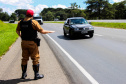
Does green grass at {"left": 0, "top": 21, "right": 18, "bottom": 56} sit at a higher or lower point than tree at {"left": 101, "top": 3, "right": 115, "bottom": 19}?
lower

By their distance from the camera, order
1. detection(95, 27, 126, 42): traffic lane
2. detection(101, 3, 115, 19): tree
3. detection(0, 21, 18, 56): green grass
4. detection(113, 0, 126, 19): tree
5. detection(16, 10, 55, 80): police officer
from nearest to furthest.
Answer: detection(16, 10, 55, 80): police officer
detection(0, 21, 18, 56): green grass
detection(95, 27, 126, 42): traffic lane
detection(113, 0, 126, 19): tree
detection(101, 3, 115, 19): tree

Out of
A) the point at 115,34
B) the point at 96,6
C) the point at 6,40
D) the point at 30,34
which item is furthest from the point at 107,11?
the point at 30,34

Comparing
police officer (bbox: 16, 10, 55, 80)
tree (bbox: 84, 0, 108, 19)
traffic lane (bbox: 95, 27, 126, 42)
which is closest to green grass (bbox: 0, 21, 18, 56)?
police officer (bbox: 16, 10, 55, 80)

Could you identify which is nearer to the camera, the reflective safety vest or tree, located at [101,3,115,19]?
the reflective safety vest

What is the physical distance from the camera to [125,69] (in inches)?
199

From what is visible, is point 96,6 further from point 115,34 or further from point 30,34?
point 30,34

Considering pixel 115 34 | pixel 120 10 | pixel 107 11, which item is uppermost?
pixel 120 10

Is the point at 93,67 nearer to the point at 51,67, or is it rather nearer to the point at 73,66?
the point at 73,66

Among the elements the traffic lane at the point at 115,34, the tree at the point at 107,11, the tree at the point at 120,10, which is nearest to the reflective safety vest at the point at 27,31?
the traffic lane at the point at 115,34

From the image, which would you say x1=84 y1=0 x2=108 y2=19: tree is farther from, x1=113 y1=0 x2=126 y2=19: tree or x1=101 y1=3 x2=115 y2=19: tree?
x1=113 y1=0 x2=126 y2=19: tree

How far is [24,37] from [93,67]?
7.48ft

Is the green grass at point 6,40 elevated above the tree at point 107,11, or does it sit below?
below

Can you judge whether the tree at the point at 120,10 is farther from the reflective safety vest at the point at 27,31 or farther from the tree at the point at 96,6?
the reflective safety vest at the point at 27,31

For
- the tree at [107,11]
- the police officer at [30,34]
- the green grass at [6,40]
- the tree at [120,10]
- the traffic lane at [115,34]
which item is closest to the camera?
the police officer at [30,34]
